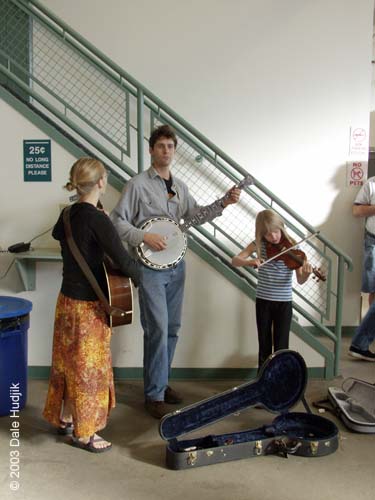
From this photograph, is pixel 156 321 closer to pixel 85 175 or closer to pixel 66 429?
pixel 66 429

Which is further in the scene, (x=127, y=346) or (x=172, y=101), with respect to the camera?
(x=172, y=101)

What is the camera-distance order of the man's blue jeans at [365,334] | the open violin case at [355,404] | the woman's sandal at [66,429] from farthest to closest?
the man's blue jeans at [365,334] < the open violin case at [355,404] < the woman's sandal at [66,429]

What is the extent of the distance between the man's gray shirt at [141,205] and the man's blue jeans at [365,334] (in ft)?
5.99

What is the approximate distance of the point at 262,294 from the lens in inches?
126

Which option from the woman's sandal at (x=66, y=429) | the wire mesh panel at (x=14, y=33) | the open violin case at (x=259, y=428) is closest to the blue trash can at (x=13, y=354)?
the woman's sandal at (x=66, y=429)

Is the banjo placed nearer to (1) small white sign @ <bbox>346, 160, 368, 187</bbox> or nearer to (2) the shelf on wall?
(2) the shelf on wall

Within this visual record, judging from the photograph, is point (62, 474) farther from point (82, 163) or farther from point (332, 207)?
point (332, 207)

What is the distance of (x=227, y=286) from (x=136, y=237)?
0.97 meters

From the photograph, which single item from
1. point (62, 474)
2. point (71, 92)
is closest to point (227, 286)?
point (62, 474)

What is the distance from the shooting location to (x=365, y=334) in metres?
4.10

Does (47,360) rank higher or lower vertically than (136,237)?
lower

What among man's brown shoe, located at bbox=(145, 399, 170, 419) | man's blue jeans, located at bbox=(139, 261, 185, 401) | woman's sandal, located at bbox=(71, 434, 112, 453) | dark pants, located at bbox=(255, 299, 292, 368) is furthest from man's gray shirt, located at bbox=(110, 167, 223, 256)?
woman's sandal, located at bbox=(71, 434, 112, 453)

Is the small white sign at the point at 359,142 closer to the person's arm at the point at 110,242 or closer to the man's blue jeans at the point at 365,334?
the man's blue jeans at the point at 365,334

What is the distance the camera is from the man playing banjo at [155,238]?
2.92m
